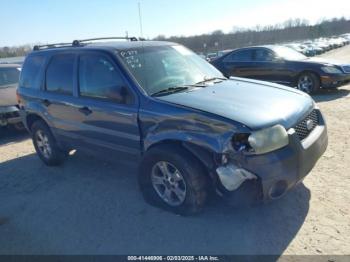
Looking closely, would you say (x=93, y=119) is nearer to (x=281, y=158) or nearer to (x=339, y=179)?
(x=281, y=158)

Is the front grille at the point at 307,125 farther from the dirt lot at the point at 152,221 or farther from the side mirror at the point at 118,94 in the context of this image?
the side mirror at the point at 118,94

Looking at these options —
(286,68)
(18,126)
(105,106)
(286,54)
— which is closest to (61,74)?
(105,106)

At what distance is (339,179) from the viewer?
404 cm

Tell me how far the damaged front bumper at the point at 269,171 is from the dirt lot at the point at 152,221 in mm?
407

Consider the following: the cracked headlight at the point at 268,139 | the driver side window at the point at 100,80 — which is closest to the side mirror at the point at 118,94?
the driver side window at the point at 100,80

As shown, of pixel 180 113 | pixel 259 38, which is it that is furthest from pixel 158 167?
pixel 259 38

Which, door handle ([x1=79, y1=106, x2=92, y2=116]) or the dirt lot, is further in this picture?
door handle ([x1=79, y1=106, x2=92, y2=116])

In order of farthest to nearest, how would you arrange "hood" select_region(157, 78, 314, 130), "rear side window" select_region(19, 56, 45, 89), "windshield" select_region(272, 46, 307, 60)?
1. "windshield" select_region(272, 46, 307, 60)
2. "rear side window" select_region(19, 56, 45, 89)
3. "hood" select_region(157, 78, 314, 130)

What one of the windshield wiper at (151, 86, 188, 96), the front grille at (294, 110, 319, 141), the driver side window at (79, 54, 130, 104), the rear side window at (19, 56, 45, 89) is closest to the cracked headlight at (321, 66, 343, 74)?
the front grille at (294, 110, 319, 141)

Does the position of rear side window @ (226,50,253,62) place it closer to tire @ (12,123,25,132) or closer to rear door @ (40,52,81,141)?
tire @ (12,123,25,132)

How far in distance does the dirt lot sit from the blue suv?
0.33 meters

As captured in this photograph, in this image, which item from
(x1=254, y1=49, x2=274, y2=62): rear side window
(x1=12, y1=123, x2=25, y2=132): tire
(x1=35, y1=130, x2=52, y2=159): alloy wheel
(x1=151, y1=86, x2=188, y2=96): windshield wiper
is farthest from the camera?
(x1=254, y1=49, x2=274, y2=62): rear side window

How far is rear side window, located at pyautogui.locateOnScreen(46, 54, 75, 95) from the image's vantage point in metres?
4.54

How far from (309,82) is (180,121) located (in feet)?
24.4
